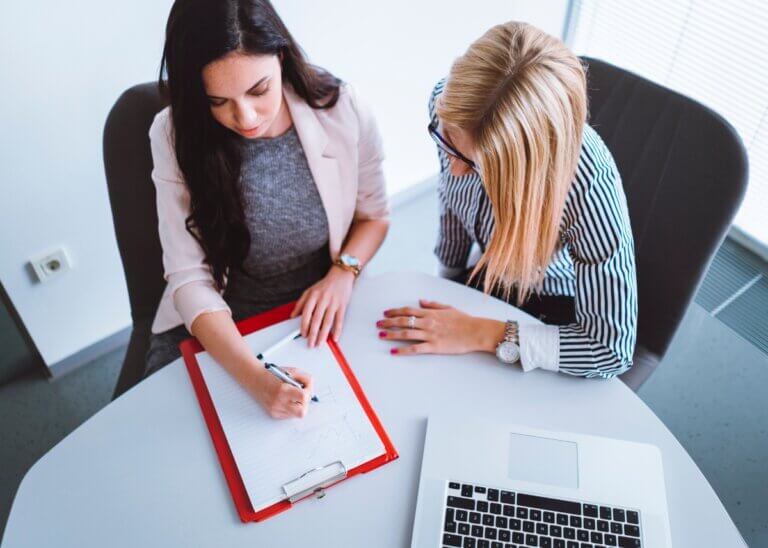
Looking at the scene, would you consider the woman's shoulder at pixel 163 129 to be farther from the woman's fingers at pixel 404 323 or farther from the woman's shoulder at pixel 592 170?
the woman's shoulder at pixel 592 170

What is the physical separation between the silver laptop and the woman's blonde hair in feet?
1.08

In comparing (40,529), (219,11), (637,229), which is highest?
(219,11)

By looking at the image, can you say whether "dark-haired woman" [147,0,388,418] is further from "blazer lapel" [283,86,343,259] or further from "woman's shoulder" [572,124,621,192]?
"woman's shoulder" [572,124,621,192]

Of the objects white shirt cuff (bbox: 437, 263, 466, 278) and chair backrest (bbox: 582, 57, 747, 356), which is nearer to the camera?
chair backrest (bbox: 582, 57, 747, 356)

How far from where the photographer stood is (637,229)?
46.7 inches

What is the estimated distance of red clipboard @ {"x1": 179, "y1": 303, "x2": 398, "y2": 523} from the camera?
0.83m

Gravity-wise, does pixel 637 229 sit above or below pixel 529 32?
below

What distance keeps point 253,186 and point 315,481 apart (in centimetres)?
62

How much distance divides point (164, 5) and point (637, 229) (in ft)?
4.16

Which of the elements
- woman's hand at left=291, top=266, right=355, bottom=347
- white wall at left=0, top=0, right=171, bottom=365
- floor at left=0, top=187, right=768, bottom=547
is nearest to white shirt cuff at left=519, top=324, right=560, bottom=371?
woman's hand at left=291, top=266, right=355, bottom=347

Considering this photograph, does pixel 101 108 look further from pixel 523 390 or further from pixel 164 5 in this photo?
pixel 523 390

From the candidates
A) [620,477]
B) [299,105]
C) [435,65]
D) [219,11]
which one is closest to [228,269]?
[299,105]

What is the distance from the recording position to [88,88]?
148 centimetres

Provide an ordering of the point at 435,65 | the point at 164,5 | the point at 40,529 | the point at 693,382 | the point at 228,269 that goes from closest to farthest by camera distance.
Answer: the point at 40,529, the point at 228,269, the point at 164,5, the point at 693,382, the point at 435,65
